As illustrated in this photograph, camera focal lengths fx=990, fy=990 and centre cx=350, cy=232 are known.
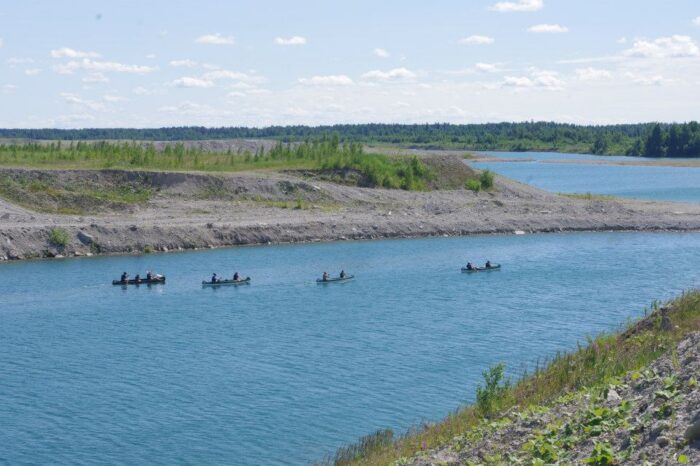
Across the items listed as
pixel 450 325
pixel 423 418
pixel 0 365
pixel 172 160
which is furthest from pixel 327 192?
pixel 423 418

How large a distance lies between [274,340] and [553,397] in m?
19.7

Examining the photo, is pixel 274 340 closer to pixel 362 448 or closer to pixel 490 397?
pixel 362 448

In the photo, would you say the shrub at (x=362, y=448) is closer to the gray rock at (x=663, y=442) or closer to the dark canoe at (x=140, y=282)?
the gray rock at (x=663, y=442)

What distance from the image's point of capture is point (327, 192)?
9006cm

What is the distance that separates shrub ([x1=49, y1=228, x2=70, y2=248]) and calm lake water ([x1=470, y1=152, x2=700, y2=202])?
66716 millimetres

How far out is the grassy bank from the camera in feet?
65.3

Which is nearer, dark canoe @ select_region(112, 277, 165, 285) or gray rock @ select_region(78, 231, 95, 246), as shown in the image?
dark canoe @ select_region(112, 277, 165, 285)

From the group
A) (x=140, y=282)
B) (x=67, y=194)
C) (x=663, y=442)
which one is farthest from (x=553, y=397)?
(x=67, y=194)

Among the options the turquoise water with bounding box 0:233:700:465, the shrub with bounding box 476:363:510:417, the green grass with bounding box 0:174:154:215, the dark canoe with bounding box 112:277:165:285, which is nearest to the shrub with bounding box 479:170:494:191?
the turquoise water with bounding box 0:233:700:465

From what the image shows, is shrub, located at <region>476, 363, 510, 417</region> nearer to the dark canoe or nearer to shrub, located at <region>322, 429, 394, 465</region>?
shrub, located at <region>322, 429, 394, 465</region>

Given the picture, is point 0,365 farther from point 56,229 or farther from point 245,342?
point 56,229

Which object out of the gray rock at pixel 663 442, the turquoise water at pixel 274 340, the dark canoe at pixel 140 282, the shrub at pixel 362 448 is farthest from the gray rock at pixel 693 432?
the dark canoe at pixel 140 282

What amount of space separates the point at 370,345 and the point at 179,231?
34067 millimetres

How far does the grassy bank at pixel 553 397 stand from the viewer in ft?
65.3
